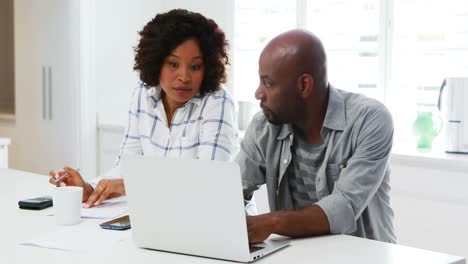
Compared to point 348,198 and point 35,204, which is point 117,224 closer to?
point 35,204

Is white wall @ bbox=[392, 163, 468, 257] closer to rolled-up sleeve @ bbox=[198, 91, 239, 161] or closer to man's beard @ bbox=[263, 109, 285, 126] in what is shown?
rolled-up sleeve @ bbox=[198, 91, 239, 161]

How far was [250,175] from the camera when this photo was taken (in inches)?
84.5

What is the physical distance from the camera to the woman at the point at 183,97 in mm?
2420

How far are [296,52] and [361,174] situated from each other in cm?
39

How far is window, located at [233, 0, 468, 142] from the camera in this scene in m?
3.53

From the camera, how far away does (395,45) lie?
3680mm

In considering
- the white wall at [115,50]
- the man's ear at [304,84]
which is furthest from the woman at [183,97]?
the white wall at [115,50]

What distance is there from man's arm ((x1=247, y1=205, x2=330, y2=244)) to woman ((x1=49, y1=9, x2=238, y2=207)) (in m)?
0.63

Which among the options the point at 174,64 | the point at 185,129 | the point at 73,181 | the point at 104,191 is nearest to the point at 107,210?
the point at 104,191

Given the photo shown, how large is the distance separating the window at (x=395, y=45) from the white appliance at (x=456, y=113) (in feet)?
0.91

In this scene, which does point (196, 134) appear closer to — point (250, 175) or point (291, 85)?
point (250, 175)

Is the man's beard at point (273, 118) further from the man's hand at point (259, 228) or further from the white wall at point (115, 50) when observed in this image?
the white wall at point (115, 50)

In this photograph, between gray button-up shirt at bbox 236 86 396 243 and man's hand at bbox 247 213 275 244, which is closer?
man's hand at bbox 247 213 275 244

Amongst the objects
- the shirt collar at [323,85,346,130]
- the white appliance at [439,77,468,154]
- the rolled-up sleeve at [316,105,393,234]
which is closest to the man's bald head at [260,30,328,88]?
the shirt collar at [323,85,346,130]
